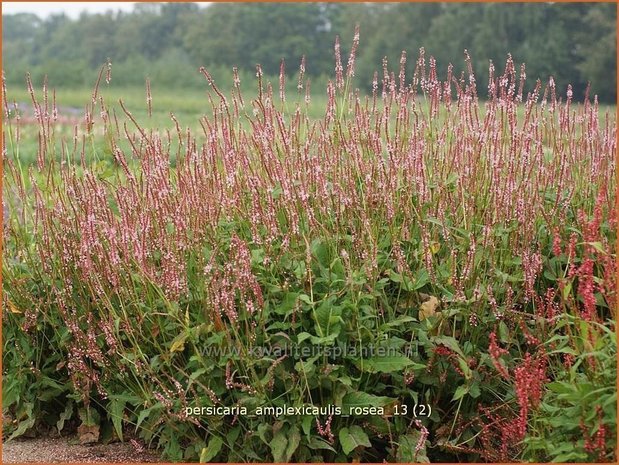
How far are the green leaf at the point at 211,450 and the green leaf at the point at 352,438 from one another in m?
0.51

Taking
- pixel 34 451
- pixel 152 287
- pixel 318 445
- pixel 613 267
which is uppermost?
pixel 613 267

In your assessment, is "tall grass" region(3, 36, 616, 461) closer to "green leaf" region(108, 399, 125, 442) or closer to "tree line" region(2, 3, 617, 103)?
"green leaf" region(108, 399, 125, 442)

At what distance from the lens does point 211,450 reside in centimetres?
321

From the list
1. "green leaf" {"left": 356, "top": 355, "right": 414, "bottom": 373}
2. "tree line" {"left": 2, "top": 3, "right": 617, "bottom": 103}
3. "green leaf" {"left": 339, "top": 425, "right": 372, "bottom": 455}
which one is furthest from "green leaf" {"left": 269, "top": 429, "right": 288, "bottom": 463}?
"tree line" {"left": 2, "top": 3, "right": 617, "bottom": 103}

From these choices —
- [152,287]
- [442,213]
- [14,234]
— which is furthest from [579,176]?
[14,234]

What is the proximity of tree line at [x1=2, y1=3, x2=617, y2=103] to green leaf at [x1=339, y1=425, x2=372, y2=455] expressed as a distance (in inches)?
855

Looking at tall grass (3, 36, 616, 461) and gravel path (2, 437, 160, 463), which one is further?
gravel path (2, 437, 160, 463)

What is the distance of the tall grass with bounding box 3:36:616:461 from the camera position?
310 cm

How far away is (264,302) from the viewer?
10.7 ft

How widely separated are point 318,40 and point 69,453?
104ft

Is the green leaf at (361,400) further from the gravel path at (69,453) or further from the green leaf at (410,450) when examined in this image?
the gravel path at (69,453)

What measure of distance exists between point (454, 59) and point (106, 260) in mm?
27266

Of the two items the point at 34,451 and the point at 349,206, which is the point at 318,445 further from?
the point at 34,451

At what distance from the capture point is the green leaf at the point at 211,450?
3193mm
